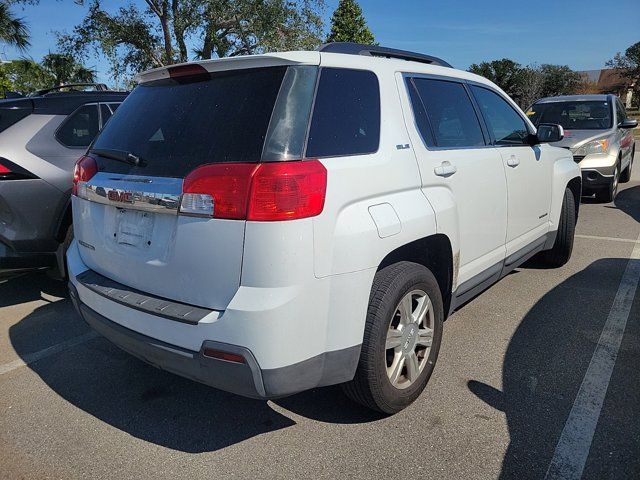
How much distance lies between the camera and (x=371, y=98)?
2.60 metres

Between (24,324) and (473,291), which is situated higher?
(473,291)

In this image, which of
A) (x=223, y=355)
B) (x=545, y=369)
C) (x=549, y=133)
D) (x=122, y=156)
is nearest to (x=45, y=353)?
(x=122, y=156)

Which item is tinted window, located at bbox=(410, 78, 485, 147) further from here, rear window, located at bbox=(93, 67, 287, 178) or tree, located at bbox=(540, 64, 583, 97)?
tree, located at bbox=(540, 64, 583, 97)

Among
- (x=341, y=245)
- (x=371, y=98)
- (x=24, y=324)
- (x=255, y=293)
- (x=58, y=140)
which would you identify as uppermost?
(x=371, y=98)

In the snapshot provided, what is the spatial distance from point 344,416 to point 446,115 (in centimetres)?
194

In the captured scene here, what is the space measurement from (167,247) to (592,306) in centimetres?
358

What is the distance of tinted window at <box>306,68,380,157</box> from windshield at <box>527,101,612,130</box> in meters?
7.53

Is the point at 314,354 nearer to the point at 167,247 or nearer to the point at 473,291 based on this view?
the point at 167,247

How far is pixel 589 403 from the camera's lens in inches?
111

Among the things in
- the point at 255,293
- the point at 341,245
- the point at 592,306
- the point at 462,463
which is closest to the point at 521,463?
the point at 462,463

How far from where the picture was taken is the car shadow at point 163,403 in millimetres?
2693

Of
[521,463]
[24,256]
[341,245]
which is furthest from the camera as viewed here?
[24,256]

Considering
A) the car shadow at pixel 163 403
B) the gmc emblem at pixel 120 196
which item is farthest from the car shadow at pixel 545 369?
the gmc emblem at pixel 120 196

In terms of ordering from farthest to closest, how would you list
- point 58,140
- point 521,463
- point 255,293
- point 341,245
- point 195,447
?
point 58,140 → point 195,447 → point 521,463 → point 341,245 → point 255,293
